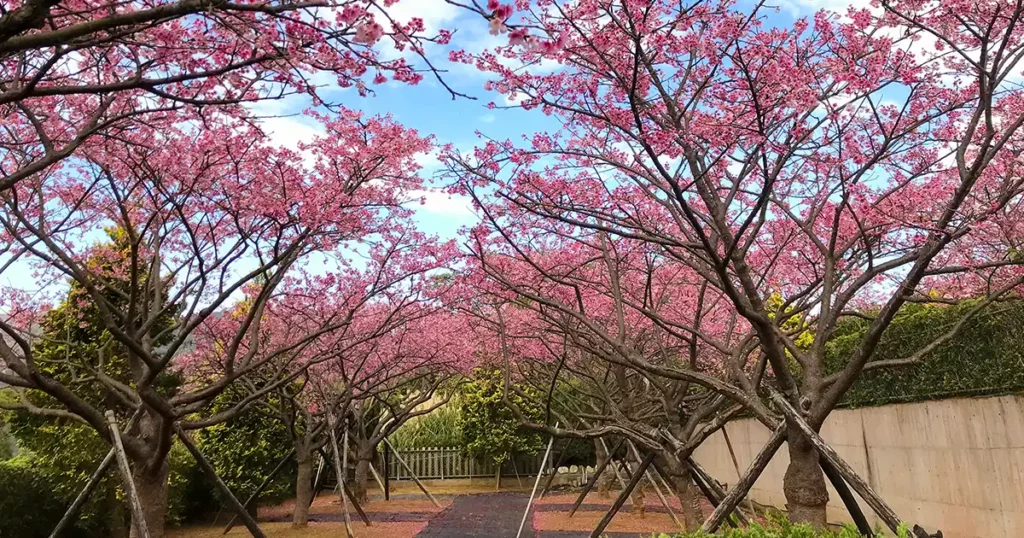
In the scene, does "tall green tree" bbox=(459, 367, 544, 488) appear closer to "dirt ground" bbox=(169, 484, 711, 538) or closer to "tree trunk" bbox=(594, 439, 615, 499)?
"dirt ground" bbox=(169, 484, 711, 538)

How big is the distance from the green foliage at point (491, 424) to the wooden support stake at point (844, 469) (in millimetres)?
14312

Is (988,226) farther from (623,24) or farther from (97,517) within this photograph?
(97,517)

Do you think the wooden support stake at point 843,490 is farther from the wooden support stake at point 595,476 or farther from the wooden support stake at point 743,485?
the wooden support stake at point 595,476

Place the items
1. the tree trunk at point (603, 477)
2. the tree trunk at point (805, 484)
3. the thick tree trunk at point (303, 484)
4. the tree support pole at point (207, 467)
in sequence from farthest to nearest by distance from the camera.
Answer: the tree trunk at point (603, 477)
the thick tree trunk at point (303, 484)
the tree support pole at point (207, 467)
the tree trunk at point (805, 484)

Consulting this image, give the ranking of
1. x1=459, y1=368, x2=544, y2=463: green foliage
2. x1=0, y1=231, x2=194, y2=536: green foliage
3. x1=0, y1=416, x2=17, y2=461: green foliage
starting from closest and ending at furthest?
x1=0, y1=231, x2=194, y2=536: green foliage → x1=0, y1=416, x2=17, y2=461: green foliage → x1=459, y1=368, x2=544, y2=463: green foliage

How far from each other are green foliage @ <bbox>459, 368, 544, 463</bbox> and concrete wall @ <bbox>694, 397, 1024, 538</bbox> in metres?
10.6

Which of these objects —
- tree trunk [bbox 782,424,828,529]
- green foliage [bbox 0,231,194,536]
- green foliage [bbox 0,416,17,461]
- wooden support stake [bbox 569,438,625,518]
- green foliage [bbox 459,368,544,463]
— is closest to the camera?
tree trunk [bbox 782,424,828,529]

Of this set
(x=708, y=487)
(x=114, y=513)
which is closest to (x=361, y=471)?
(x=114, y=513)

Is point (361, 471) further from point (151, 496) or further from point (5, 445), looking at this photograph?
point (151, 496)

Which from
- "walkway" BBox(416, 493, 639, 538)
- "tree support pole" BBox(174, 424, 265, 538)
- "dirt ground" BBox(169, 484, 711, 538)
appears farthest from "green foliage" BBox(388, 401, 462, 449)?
"tree support pole" BBox(174, 424, 265, 538)

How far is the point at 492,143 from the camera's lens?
5.76 m

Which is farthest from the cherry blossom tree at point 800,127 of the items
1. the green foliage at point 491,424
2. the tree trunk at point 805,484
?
the green foliage at point 491,424

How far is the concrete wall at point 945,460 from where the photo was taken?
19.7 ft

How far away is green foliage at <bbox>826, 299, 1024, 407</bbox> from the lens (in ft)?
20.0
